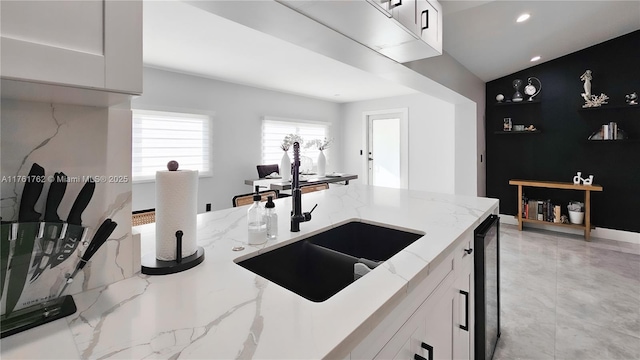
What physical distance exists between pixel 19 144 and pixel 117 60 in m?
0.33

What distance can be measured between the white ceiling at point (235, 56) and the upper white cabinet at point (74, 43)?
6.80ft

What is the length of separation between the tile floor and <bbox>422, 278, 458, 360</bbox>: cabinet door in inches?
38.0

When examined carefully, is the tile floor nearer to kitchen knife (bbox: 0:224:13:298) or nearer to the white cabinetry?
the white cabinetry

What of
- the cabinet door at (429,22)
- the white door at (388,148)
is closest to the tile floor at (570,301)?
the cabinet door at (429,22)

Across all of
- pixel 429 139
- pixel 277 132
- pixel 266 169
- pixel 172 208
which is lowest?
pixel 172 208

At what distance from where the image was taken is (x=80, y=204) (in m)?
0.69

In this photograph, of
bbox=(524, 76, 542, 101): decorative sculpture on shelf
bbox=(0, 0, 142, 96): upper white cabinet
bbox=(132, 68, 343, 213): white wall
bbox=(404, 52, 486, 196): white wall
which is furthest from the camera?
bbox=(524, 76, 542, 101): decorative sculpture on shelf

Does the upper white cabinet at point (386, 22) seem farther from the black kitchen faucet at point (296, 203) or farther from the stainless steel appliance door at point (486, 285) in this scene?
the stainless steel appliance door at point (486, 285)

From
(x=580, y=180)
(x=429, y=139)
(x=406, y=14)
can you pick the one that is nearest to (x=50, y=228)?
(x=406, y=14)

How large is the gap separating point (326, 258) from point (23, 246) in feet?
A: 2.89

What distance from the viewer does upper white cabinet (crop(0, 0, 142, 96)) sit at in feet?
1.52

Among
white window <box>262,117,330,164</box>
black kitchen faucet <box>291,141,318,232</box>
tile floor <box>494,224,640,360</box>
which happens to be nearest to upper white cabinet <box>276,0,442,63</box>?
black kitchen faucet <box>291,141,318,232</box>

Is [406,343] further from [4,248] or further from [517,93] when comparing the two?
[517,93]

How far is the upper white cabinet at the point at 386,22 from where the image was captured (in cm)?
146
